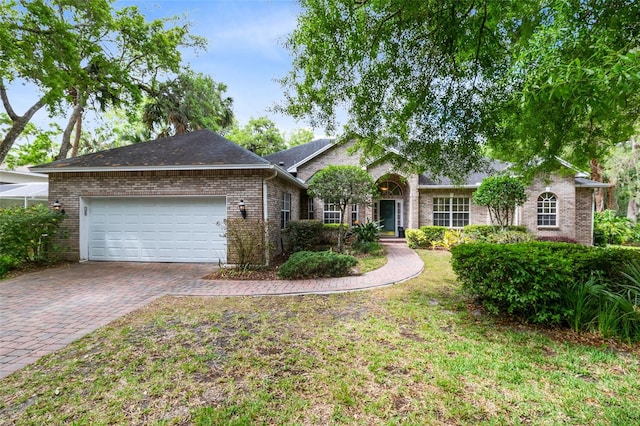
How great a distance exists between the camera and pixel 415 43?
5.35 meters

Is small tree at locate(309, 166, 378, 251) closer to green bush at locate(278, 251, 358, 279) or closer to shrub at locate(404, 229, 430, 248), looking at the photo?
green bush at locate(278, 251, 358, 279)

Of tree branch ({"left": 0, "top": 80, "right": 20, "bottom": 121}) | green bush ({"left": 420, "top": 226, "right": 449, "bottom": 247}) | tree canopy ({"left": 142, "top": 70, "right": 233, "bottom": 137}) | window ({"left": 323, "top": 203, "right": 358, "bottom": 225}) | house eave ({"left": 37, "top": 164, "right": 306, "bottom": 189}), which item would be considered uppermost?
tree canopy ({"left": 142, "top": 70, "right": 233, "bottom": 137})

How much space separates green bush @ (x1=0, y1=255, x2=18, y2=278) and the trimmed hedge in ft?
37.1

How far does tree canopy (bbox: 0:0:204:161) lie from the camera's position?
8758 mm

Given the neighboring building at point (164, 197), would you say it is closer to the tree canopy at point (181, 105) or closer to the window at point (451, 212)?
the window at point (451, 212)

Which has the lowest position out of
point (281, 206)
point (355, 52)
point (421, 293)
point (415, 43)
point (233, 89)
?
point (421, 293)

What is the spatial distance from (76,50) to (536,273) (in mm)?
14157

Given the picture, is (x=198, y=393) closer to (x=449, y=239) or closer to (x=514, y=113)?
(x=514, y=113)

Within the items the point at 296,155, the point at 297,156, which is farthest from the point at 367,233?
the point at 296,155

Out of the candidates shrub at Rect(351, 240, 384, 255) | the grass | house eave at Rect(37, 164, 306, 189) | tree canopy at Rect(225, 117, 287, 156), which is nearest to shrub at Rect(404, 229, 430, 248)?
shrub at Rect(351, 240, 384, 255)

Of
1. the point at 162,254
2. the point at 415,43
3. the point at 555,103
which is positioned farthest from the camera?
the point at 162,254

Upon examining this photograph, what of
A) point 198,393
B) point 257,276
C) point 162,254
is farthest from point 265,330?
point 162,254

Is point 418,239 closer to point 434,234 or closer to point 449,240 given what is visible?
point 434,234

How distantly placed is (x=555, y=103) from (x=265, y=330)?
6006 mm
